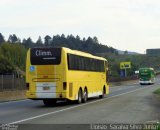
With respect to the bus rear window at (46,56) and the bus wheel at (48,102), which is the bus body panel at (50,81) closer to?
the bus rear window at (46,56)

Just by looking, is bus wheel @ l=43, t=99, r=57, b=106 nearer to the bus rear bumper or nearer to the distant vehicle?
the bus rear bumper

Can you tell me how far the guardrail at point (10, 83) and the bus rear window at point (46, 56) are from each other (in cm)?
1134

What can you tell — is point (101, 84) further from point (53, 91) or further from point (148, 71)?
point (148, 71)

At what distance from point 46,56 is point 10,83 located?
44.3 ft

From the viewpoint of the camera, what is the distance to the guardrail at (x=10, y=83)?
38.4 metres

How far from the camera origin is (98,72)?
115 feet

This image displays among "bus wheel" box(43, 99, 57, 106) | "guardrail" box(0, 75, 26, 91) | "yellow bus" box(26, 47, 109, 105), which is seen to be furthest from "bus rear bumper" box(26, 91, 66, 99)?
"guardrail" box(0, 75, 26, 91)

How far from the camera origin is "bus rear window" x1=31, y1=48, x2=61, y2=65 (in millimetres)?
26938

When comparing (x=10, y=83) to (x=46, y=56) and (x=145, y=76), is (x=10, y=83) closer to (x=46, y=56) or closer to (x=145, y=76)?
(x=46, y=56)

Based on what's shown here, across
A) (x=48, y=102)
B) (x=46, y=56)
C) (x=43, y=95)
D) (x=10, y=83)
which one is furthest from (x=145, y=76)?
(x=43, y=95)

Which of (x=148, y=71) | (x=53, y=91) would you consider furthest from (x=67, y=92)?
(x=148, y=71)

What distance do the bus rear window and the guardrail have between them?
11345 millimetres

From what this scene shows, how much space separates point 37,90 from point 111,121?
9.82 m

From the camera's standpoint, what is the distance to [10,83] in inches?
1571
